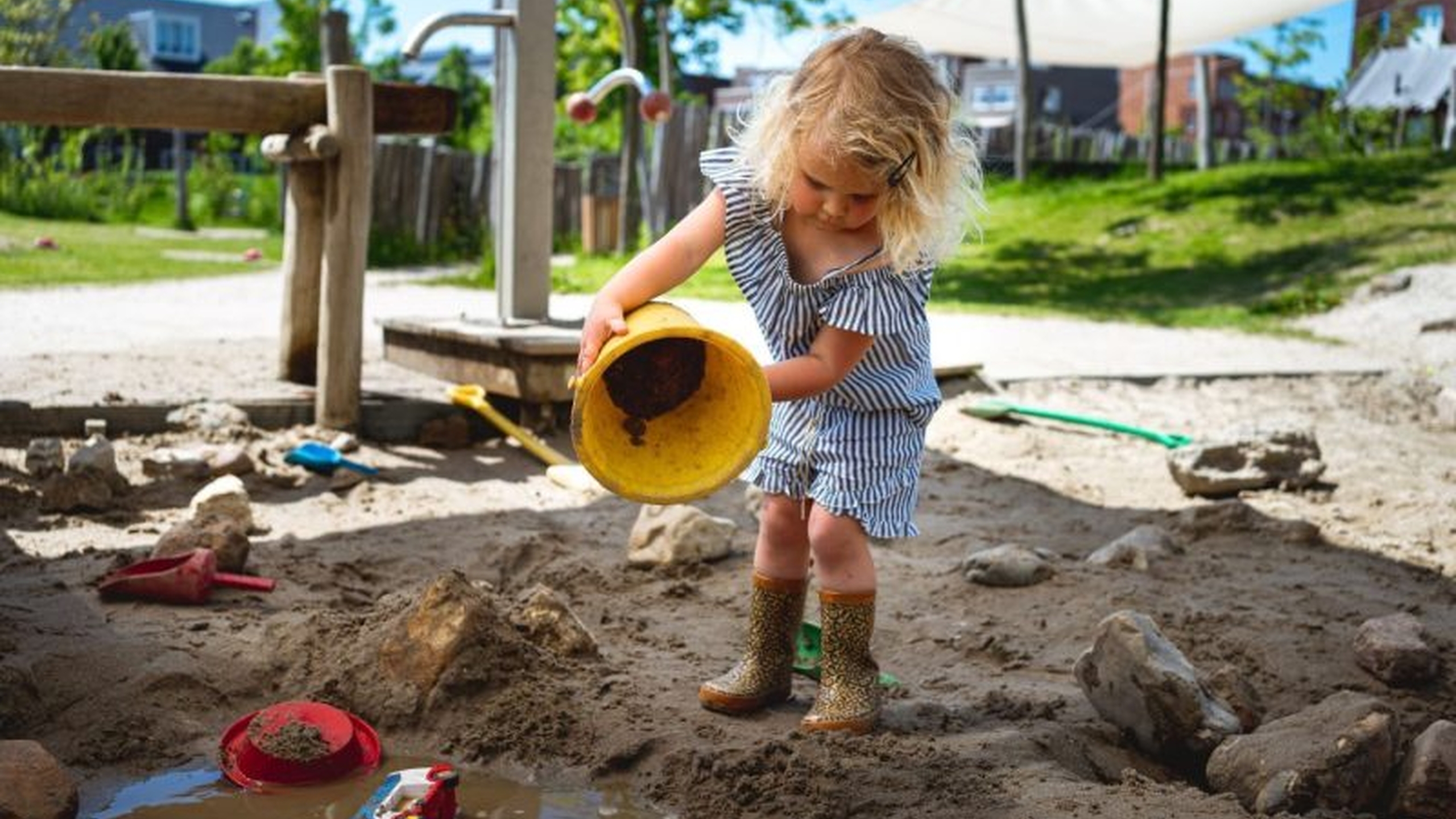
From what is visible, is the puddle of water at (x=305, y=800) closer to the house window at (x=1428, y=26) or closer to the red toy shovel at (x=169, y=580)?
the red toy shovel at (x=169, y=580)

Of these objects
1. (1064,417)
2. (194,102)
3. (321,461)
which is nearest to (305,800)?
(321,461)

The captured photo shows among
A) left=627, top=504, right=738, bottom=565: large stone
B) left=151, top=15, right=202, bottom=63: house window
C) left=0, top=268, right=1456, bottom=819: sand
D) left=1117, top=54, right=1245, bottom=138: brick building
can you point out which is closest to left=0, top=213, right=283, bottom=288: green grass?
left=0, top=268, right=1456, bottom=819: sand

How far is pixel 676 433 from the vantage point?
2643 millimetres

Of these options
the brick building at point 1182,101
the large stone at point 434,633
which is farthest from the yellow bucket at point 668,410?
the brick building at point 1182,101

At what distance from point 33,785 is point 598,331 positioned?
42.2 inches

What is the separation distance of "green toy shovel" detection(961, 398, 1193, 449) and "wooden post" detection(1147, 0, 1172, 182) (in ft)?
32.5

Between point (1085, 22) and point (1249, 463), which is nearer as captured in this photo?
point (1249, 463)

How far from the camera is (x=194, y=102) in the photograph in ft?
16.0

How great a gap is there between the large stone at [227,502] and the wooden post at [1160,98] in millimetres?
12589

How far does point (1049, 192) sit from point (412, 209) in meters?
6.62

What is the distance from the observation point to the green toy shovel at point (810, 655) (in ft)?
9.90

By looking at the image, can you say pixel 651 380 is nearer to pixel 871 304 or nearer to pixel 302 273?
pixel 871 304

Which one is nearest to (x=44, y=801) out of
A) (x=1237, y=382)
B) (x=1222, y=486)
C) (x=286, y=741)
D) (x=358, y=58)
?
(x=286, y=741)

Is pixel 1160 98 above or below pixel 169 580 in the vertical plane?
above
